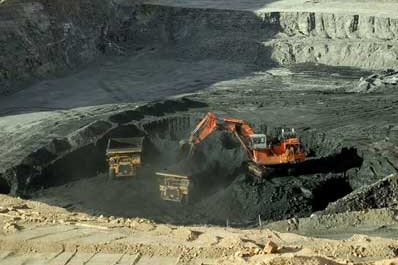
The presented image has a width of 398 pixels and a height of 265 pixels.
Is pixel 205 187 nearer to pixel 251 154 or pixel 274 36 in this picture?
pixel 251 154

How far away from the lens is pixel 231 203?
12.7 m

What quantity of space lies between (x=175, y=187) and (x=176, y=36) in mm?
15830

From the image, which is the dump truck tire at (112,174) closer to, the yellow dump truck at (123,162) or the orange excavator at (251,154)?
the yellow dump truck at (123,162)

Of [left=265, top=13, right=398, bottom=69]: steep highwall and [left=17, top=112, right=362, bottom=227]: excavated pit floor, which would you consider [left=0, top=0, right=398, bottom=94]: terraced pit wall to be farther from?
[left=17, top=112, right=362, bottom=227]: excavated pit floor

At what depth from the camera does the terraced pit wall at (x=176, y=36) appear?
2195 centimetres

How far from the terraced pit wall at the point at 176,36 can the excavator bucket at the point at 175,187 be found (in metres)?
10.1

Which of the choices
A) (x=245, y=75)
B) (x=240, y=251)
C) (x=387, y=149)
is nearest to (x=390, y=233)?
(x=240, y=251)

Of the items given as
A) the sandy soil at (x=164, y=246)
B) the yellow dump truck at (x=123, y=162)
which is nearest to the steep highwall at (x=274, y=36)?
the yellow dump truck at (x=123, y=162)

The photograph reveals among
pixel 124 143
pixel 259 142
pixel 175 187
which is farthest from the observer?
pixel 124 143

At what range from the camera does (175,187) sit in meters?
12.7

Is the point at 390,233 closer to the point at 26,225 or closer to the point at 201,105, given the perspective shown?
the point at 26,225

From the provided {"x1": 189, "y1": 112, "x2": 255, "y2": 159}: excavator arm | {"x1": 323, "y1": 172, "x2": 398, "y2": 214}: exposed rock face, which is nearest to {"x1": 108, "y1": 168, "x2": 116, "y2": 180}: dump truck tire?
{"x1": 189, "y1": 112, "x2": 255, "y2": 159}: excavator arm

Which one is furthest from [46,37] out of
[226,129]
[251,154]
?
[251,154]

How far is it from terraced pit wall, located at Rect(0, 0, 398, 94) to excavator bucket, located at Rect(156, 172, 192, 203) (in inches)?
399
